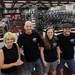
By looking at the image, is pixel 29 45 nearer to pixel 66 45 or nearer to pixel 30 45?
pixel 30 45

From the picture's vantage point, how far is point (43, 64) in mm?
3328

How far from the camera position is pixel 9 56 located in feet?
8.92

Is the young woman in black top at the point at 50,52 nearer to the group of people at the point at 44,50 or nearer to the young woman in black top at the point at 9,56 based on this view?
the group of people at the point at 44,50

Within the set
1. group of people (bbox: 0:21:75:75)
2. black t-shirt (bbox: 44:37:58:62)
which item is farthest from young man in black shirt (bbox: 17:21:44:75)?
black t-shirt (bbox: 44:37:58:62)

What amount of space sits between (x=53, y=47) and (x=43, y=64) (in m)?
0.31

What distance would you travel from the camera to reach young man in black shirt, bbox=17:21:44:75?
3205mm

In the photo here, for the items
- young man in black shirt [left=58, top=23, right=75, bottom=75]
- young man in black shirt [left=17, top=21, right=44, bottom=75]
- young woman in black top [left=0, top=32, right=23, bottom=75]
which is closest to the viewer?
young woman in black top [left=0, top=32, right=23, bottom=75]

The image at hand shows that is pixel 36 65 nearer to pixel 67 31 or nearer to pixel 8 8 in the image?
pixel 67 31

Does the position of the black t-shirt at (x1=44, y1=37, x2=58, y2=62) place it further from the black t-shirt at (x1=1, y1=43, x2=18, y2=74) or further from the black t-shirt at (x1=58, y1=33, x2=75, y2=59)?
the black t-shirt at (x1=1, y1=43, x2=18, y2=74)

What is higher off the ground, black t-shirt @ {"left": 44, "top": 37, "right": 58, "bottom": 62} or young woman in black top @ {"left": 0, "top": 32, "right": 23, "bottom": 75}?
young woman in black top @ {"left": 0, "top": 32, "right": 23, "bottom": 75}

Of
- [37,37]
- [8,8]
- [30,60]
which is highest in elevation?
[37,37]

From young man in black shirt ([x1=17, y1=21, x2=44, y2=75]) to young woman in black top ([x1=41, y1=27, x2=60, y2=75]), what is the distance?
0.10m

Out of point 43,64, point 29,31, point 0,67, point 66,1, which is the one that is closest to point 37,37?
point 29,31

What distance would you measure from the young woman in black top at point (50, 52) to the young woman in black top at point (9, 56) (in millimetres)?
626
